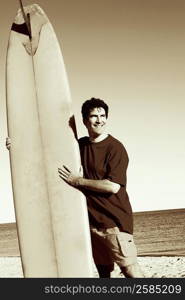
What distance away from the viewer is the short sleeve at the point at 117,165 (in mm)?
2012

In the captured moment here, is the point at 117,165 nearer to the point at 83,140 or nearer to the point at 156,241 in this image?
the point at 83,140

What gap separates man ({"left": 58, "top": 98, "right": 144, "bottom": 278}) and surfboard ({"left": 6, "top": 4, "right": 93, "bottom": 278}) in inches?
7.3

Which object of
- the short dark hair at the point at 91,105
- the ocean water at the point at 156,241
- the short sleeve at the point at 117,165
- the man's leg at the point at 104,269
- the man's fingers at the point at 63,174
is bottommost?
the ocean water at the point at 156,241

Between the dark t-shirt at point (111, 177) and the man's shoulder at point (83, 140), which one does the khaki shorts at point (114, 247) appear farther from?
the man's shoulder at point (83, 140)

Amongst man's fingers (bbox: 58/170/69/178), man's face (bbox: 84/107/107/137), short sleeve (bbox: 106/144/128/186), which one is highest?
man's face (bbox: 84/107/107/137)

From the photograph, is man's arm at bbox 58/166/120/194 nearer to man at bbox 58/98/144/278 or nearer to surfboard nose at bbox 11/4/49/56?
man at bbox 58/98/144/278

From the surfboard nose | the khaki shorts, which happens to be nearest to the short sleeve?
the khaki shorts

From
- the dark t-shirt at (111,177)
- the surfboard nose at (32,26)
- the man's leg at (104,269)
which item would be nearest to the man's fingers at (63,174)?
the dark t-shirt at (111,177)

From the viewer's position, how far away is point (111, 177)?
2008 mm

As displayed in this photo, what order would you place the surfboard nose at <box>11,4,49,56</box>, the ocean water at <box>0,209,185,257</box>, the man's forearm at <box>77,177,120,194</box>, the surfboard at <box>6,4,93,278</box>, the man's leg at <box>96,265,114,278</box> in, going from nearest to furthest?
the man's forearm at <box>77,177,120,194</box>, the man's leg at <box>96,265,114,278</box>, the surfboard at <box>6,4,93,278</box>, the surfboard nose at <box>11,4,49,56</box>, the ocean water at <box>0,209,185,257</box>

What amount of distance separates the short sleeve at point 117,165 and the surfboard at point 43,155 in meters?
0.31

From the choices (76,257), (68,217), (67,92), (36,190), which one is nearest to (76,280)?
(76,257)

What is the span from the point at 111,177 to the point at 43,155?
56 cm

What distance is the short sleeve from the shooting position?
6.60 feet
